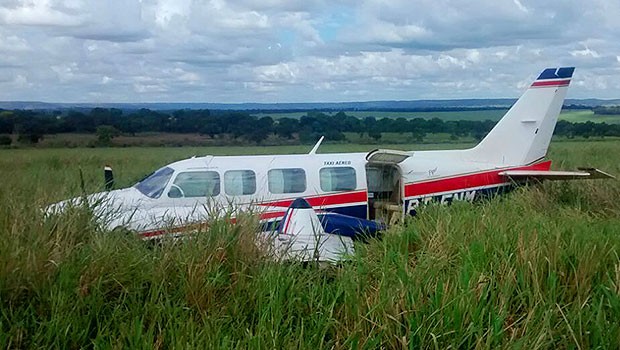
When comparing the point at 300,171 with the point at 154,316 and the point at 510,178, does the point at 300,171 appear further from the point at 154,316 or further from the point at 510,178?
the point at 154,316

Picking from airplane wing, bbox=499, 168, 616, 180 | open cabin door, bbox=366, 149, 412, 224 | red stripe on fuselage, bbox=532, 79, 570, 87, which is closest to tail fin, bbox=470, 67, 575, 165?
red stripe on fuselage, bbox=532, 79, 570, 87

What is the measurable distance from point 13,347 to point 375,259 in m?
2.71

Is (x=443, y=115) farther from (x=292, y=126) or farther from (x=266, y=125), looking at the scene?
(x=266, y=125)

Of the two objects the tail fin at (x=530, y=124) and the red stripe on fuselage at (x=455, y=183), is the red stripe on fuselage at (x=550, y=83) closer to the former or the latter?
the tail fin at (x=530, y=124)

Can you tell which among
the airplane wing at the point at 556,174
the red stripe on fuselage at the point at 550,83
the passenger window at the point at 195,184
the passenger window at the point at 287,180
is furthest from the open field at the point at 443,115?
the passenger window at the point at 195,184

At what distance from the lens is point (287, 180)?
36.8 feet

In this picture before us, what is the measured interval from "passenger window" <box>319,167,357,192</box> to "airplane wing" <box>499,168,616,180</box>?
3096 millimetres

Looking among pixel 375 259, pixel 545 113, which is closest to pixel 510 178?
pixel 545 113

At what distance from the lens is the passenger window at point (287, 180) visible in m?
11.1

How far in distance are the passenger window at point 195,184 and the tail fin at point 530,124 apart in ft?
17.2

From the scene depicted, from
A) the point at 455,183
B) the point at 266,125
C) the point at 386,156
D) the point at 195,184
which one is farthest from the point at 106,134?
the point at 455,183

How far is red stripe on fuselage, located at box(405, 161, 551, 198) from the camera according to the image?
39.3 ft

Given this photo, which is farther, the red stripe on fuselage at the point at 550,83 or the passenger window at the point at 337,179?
the red stripe on fuselage at the point at 550,83

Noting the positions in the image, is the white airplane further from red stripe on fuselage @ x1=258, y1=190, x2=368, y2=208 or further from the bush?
the bush
